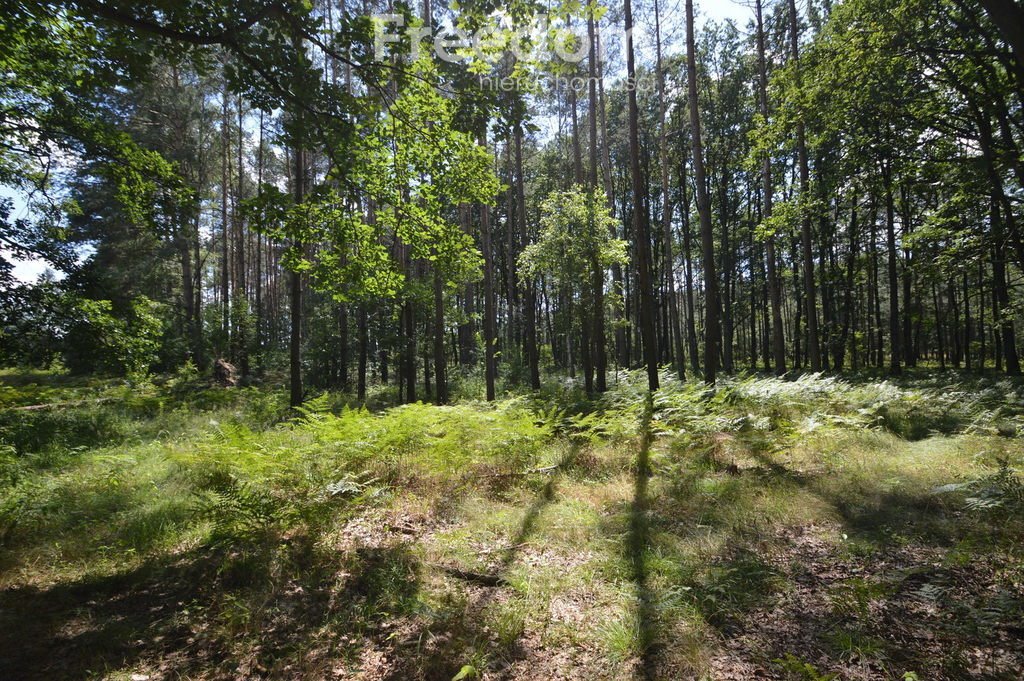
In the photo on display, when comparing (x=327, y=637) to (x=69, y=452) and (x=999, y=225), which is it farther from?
(x=999, y=225)

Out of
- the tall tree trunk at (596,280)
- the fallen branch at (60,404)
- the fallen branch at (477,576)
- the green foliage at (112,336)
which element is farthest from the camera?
the tall tree trunk at (596,280)

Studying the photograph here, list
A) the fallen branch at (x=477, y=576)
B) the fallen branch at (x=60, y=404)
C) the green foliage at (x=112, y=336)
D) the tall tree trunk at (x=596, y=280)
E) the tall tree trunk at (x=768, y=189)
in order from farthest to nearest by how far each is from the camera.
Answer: the tall tree trunk at (x=768, y=189), the tall tree trunk at (x=596, y=280), the fallen branch at (x=60, y=404), the green foliage at (x=112, y=336), the fallen branch at (x=477, y=576)

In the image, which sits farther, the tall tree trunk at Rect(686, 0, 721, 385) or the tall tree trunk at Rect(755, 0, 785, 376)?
the tall tree trunk at Rect(755, 0, 785, 376)

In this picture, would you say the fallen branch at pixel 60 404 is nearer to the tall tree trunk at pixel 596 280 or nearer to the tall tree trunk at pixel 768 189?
the tall tree trunk at pixel 596 280

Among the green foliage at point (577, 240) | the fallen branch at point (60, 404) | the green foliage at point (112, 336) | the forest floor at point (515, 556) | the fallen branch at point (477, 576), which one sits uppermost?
the green foliage at point (577, 240)

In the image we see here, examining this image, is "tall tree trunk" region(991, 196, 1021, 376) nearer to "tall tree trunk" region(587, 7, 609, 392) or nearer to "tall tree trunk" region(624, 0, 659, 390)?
"tall tree trunk" region(624, 0, 659, 390)

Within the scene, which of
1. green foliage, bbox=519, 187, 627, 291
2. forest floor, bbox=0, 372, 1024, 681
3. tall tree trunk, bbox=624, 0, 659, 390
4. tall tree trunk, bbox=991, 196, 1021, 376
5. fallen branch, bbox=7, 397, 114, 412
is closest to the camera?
forest floor, bbox=0, 372, 1024, 681

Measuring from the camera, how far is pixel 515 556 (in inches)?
166

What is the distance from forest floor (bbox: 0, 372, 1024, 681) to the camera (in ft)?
9.25

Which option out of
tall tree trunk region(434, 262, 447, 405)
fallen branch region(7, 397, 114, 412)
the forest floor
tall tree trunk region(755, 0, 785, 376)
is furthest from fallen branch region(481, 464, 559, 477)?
tall tree trunk region(755, 0, 785, 376)

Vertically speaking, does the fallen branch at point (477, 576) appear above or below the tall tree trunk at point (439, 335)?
below

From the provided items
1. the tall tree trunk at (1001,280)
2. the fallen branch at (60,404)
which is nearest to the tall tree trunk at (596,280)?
the tall tree trunk at (1001,280)

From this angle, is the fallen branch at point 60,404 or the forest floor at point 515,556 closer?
the forest floor at point 515,556

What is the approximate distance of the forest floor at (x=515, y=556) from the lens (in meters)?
2.82
